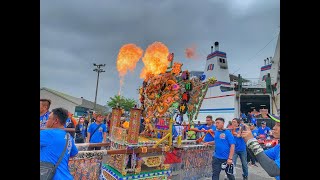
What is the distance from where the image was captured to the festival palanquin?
513 cm

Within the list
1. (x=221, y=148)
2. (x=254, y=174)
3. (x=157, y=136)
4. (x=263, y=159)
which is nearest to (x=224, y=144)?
(x=221, y=148)

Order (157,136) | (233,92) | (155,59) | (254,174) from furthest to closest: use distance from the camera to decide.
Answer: (233,92)
(254,174)
(155,59)
(157,136)

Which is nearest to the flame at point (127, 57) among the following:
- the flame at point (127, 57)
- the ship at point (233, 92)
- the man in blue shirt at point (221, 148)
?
the flame at point (127, 57)

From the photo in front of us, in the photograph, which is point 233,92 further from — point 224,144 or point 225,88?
point 224,144

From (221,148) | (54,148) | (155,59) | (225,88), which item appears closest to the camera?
(54,148)

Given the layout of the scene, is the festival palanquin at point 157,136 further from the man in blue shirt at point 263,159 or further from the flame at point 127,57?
the man in blue shirt at point 263,159

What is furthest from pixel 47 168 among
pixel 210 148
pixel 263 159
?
pixel 210 148

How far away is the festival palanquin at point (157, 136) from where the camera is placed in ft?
16.8

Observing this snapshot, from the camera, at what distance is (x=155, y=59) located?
7102 mm

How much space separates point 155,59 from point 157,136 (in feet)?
7.74

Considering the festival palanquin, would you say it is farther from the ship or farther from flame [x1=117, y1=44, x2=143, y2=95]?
the ship

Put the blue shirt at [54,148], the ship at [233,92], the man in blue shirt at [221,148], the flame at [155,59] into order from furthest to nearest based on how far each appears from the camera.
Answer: the ship at [233,92] < the flame at [155,59] < the man in blue shirt at [221,148] < the blue shirt at [54,148]
